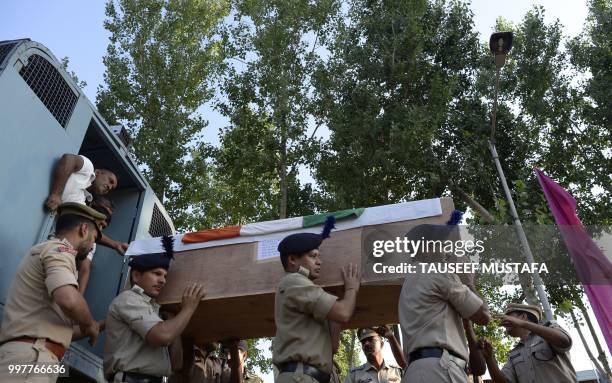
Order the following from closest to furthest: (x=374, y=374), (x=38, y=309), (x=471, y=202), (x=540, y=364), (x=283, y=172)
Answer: (x=38, y=309) → (x=540, y=364) → (x=374, y=374) → (x=471, y=202) → (x=283, y=172)

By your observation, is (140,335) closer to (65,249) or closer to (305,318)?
(65,249)

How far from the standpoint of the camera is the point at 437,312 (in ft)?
10.3

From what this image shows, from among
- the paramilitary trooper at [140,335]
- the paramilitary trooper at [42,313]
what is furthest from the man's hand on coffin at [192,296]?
the paramilitary trooper at [42,313]

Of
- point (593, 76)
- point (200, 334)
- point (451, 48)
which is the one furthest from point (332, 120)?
point (200, 334)

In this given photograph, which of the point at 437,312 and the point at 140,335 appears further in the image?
the point at 140,335

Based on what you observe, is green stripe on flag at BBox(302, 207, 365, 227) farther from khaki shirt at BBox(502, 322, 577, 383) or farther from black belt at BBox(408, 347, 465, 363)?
khaki shirt at BBox(502, 322, 577, 383)

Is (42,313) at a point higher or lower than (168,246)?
lower

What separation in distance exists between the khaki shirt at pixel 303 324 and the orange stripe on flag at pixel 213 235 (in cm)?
98

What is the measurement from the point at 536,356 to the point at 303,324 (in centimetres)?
238

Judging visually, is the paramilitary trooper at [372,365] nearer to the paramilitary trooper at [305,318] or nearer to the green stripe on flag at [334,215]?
the green stripe on flag at [334,215]

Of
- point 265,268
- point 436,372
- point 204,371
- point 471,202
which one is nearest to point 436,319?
point 436,372

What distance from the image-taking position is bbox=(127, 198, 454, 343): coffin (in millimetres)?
3654

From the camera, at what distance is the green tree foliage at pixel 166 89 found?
1252 cm

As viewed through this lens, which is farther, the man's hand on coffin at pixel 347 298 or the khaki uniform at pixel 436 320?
the man's hand on coffin at pixel 347 298
